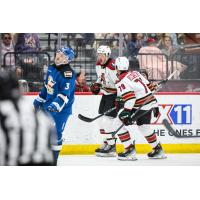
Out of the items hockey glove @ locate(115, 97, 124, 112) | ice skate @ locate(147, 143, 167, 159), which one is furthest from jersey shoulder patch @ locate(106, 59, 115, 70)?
ice skate @ locate(147, 143, 167, 159)

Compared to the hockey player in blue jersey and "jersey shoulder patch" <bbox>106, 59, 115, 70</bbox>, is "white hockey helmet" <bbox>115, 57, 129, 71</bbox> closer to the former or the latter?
"jersey shoulder patch" <bbox>106, 59, 115, 70</bbox>

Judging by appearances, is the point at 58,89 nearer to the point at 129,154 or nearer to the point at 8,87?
the point at 129,154

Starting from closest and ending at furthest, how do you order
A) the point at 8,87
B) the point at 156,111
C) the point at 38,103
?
Result: the point at 8,87, the point at 38,103, the point at 156,111

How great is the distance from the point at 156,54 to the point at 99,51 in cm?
51

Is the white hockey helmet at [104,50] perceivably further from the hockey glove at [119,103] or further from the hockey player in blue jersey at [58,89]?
the hockey glove at [119,103]

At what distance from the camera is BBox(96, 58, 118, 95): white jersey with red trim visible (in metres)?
7.14

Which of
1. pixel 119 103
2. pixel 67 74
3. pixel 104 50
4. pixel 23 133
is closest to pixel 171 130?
pixel 119 103

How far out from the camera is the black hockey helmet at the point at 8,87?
5.59m

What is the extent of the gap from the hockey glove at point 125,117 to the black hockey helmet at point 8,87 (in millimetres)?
1022

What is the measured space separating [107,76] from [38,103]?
67 cm

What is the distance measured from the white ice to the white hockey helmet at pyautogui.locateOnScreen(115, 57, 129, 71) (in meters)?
0.80

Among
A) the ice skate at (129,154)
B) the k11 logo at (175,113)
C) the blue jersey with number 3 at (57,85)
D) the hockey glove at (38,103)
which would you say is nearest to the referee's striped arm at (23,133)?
the hockey glove at (38,103)

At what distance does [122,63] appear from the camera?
713 cm
